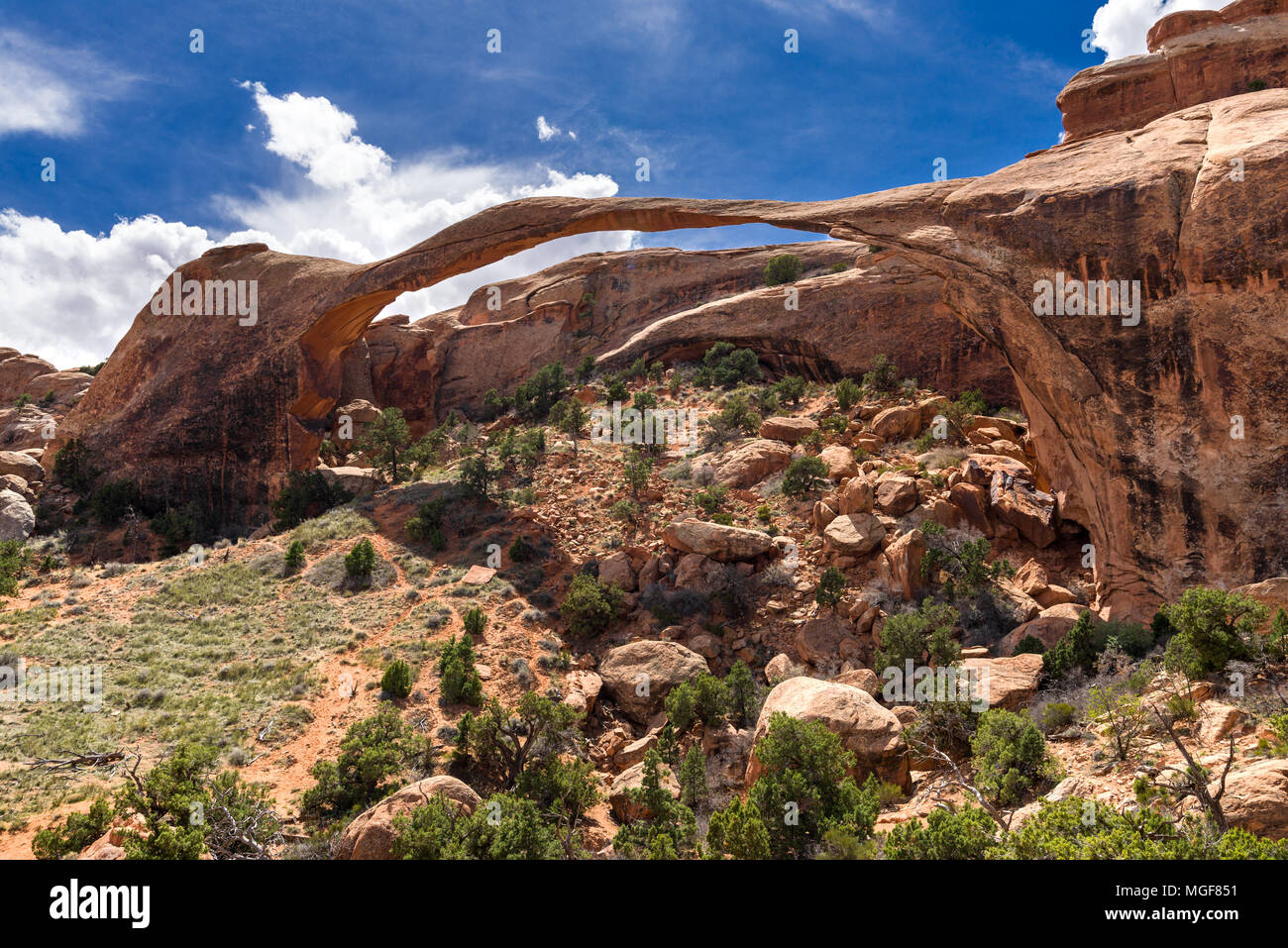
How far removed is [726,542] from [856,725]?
7.41 meters

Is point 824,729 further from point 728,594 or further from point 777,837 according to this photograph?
point 728,594

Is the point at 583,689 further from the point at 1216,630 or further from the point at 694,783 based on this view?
the point at 1216,630

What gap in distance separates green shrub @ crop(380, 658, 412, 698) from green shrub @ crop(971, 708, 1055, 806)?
1028 cm

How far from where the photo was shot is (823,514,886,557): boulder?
16.2 metres

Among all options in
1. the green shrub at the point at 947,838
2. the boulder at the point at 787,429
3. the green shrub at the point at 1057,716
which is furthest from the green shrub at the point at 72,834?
the boulder at the point at 787,429

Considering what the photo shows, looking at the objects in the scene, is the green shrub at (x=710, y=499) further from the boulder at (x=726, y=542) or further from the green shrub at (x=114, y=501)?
the green shrub at (x=114, y=501)

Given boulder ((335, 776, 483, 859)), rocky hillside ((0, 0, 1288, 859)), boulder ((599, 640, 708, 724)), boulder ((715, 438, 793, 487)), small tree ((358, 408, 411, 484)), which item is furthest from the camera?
small tree ((358, 408, 411, 484))

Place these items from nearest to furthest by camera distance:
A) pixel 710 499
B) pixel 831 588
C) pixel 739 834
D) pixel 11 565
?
1. pixel 739 834
2. pixel 831 588
3. pixel 11 565
4. pixel 710 499

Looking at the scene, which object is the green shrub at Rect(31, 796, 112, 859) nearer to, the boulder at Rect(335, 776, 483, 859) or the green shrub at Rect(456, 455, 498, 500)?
the boulder at Rect(335, 776, 483, 859)

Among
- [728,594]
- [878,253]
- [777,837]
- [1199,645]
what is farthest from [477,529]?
[878,253]

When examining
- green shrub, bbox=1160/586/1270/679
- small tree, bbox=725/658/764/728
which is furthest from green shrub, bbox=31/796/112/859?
green shrub, bbox=1160/586/1270/679

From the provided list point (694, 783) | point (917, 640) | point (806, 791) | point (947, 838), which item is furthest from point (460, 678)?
point (947, 838)

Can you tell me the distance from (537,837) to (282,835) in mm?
4157

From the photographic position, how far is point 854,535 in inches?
642
